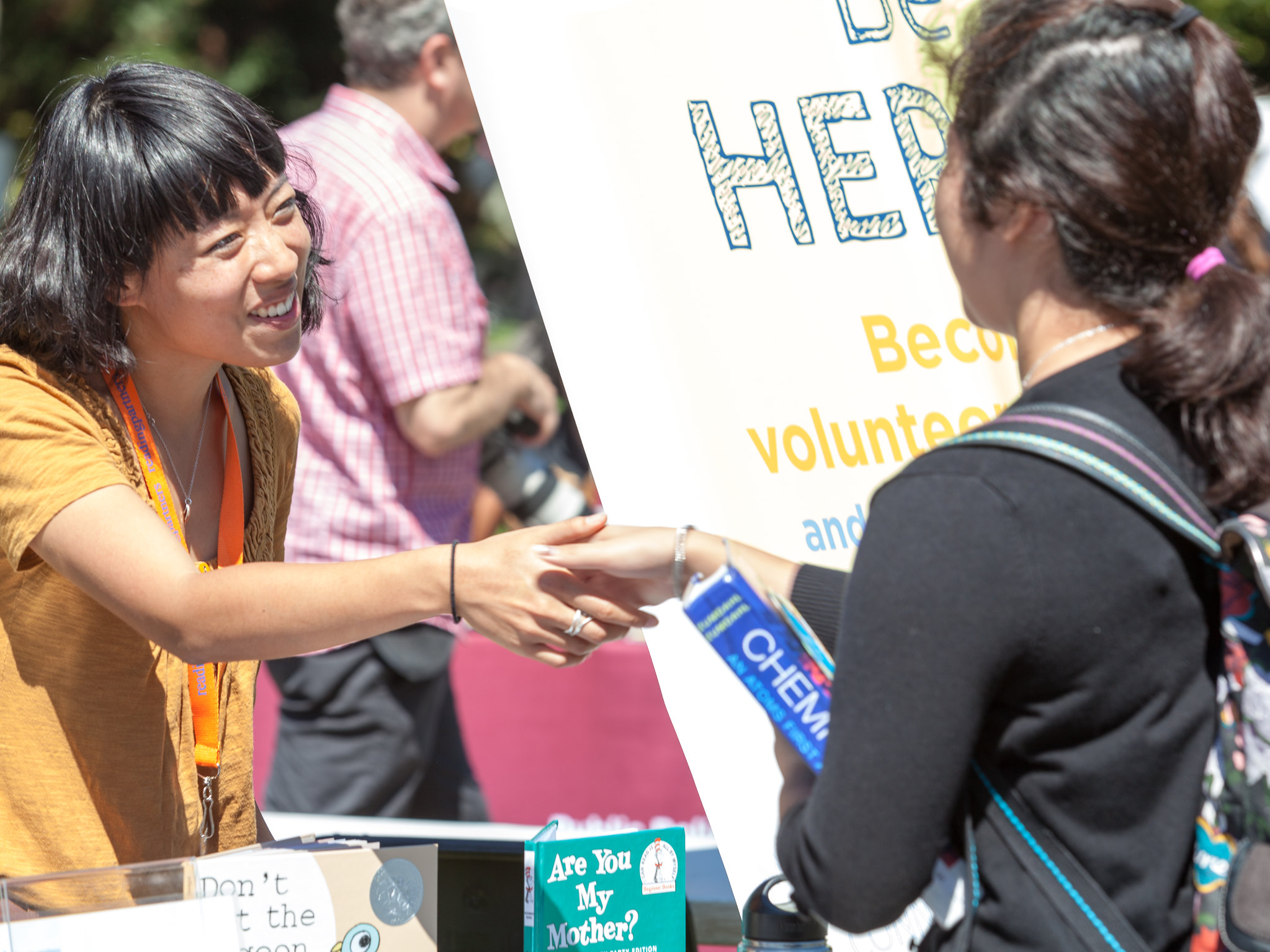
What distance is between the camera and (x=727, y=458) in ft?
5.46

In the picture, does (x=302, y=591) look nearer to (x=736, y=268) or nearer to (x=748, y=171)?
(x=736, y=268)

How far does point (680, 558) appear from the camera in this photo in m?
1.38

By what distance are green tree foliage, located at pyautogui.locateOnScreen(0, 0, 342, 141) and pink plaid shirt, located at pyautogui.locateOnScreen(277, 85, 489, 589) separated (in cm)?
443

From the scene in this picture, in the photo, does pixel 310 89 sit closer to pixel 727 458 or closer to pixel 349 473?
pixel 349 473

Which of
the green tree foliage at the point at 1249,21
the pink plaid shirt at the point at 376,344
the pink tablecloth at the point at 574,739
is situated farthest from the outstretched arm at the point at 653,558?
the green tree foliage at the point at 1249,21

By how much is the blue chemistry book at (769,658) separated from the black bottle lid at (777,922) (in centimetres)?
23

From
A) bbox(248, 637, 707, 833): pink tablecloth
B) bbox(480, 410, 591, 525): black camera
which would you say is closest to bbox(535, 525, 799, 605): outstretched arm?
bbox(480, 410, 591, 525): black camera

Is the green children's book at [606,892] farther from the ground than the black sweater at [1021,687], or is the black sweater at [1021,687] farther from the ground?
the black sweater at [1021,687]

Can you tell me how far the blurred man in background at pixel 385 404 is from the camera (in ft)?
8.95

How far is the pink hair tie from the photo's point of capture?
3.38 feet

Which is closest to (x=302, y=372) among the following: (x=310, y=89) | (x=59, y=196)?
(x=59, y=196)

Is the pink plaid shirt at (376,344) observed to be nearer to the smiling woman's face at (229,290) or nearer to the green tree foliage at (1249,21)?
the smiling woman's face at (229,290)

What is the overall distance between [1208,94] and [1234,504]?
322 mm

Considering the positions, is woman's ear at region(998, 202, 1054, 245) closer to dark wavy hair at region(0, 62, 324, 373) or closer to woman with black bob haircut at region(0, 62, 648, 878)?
woman with black bob haircut at region(0, 62, 648, 878)
